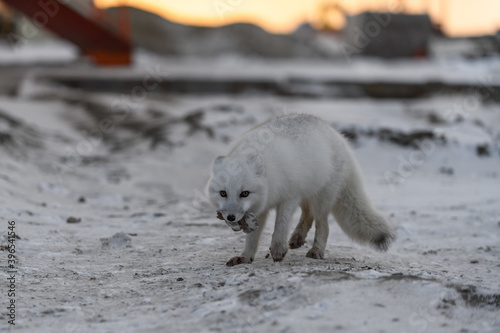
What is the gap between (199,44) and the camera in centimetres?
3884

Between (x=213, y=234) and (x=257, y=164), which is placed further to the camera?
(x=213, y=234)

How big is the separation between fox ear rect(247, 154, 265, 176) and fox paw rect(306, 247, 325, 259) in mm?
808

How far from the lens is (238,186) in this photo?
3.69 meters

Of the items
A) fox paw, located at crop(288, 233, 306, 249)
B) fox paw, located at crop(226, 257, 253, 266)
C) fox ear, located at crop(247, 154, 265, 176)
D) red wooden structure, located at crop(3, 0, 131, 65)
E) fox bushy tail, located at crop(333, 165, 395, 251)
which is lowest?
fox paw, located at crop(226, 257, 253, 266)

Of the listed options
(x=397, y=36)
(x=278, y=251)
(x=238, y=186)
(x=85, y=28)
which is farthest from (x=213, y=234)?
(x=397, y=36)

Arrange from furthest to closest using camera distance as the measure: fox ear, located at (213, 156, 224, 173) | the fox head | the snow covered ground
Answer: fox ear, located at (213, 156, 224, 173)
the fox head
the snow covered ground

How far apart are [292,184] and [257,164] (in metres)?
0.32

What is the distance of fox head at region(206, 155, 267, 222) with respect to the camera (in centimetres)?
368

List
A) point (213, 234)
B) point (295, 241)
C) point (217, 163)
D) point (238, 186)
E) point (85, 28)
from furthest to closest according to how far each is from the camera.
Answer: point (85, 28), point (213, 234), point (295, 241), point (217, 163), point (238, 186)

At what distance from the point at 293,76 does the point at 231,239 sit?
14.2 metres

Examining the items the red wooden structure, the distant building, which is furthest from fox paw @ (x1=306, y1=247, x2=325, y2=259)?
the distant building

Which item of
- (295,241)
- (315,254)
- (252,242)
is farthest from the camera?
(295,241)

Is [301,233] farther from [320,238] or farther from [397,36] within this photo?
[397,36]

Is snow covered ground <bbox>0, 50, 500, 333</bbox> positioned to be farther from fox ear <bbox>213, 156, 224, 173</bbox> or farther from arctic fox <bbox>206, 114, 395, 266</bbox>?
fox ear <bbox>213, 156, 224, 173</bbox>
